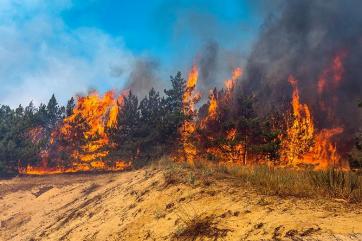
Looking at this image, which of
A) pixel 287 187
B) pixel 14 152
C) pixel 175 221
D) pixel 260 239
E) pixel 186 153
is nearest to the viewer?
pixel 260 239

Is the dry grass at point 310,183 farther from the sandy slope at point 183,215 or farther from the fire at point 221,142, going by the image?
the fire at point 221,142

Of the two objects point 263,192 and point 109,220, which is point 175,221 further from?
point 109,220

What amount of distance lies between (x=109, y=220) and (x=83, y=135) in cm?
3929

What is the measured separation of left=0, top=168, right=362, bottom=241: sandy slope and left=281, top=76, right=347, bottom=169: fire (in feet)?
69.0

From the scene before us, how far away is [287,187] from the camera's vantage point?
9.27 meters

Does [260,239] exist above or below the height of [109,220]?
above

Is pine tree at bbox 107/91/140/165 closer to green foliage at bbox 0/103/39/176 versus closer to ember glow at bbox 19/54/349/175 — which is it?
ember glow at bbox 19/54/349/175

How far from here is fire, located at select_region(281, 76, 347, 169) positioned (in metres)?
34.7

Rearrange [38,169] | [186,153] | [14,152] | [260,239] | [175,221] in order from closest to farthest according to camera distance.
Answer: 1. [260,239]
2. [175,221]
3. [186,153]
4. [14,152]
5. [38,169]

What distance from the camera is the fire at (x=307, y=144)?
34719mm

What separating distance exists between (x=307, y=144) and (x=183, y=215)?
2957cm

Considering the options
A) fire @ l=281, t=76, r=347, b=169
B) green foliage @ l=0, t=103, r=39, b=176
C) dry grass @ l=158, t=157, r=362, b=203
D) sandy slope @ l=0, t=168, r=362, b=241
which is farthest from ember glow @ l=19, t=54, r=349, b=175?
dry grass @ l=158, t=157, r=362, b=203

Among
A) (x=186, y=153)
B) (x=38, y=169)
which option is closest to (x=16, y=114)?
(x=38, y=169)

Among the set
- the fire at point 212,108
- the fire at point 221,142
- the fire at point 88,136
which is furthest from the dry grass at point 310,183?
the fire at point 88,136
